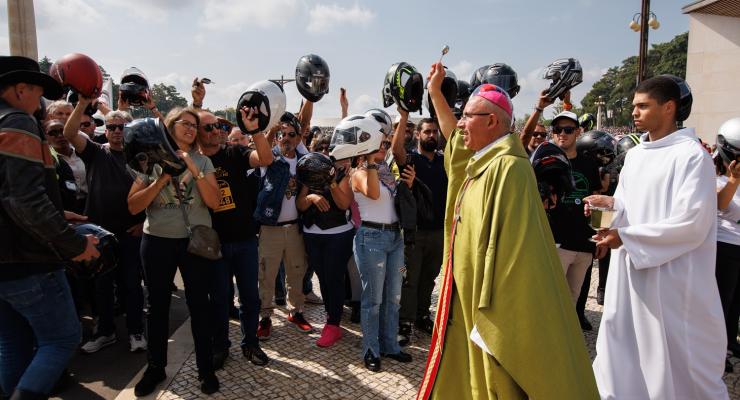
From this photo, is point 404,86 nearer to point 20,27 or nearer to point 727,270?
point 727,270

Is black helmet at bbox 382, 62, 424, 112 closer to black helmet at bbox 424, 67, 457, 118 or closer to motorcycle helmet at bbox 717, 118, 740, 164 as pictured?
black helmet at bbox 424, 67, 457, 118

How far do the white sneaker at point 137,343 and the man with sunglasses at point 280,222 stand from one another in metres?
1.10

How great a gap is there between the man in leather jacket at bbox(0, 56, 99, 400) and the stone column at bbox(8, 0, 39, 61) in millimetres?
12189

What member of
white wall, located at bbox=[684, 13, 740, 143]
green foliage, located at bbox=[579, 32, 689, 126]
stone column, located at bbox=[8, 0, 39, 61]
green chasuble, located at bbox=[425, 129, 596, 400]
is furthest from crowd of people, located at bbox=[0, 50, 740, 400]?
green foliage, located at bbox=[579, 32, 689, 126]

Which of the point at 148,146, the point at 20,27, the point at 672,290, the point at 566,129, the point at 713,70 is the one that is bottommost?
the point at 672,290

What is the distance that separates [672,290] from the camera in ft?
10.2

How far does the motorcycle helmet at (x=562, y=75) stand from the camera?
407cm

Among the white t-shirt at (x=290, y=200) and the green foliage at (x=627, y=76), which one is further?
the green foliage at (x=627, y=76)

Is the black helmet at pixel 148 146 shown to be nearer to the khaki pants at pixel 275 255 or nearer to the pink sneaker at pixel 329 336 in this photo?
the khaki pants at pixel 275 255

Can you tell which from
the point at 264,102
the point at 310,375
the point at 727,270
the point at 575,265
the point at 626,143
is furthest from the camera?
the point at 626,143

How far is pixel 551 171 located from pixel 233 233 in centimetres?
291

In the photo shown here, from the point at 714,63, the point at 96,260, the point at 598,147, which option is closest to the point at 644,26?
the point at 714,63

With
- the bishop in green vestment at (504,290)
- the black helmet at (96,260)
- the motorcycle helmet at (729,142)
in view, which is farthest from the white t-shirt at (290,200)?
the motorcycle helmet at (729,142)

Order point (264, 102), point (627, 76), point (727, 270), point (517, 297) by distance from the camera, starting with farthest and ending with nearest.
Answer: point (627, 76) < point (727, 270) < point (264, 102) < point (517, 297)
